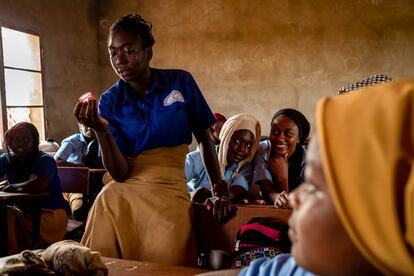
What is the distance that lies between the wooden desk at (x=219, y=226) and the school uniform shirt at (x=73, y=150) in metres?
3.26

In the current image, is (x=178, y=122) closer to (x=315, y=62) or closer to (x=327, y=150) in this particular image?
(x=327, y=150)

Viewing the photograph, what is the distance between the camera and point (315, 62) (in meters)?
6.24

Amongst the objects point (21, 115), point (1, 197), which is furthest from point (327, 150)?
point (21, 115)

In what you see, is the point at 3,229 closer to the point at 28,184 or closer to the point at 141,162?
the point at 28,184

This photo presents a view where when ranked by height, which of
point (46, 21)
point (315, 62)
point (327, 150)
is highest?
point (46, 21)

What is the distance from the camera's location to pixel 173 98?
1.61 meters

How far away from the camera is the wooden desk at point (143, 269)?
1.27 metres

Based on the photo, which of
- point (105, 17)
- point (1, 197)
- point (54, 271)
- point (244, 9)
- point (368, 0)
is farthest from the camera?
point (105, 17)

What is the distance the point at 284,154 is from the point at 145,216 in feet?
4.55

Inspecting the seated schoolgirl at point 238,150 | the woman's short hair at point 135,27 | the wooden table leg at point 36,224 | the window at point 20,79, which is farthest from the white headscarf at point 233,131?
the window at point 20,79

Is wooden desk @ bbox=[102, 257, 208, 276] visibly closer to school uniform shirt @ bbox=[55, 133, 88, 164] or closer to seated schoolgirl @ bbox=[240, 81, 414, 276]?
seated schoolgirl @ bbox=[240, 81, 414, 276]

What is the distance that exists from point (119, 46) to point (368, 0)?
539 cm

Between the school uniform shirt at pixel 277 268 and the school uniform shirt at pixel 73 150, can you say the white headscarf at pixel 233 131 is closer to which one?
the school uniform shirt at pixel 277 268

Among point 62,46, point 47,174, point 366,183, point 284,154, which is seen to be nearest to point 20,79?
point 62,46
